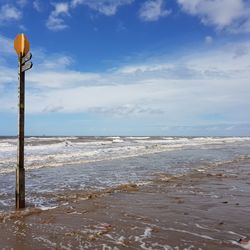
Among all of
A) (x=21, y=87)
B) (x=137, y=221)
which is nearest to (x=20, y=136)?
(x=21, y=87)

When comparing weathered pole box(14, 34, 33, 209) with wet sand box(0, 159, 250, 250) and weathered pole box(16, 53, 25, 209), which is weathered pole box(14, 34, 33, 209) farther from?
wet sand box(0, 159, 250, 250)

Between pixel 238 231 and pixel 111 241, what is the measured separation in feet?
7.02

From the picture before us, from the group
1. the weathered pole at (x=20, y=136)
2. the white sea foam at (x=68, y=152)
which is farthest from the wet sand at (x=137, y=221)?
the white sea foam at (x=68, y=152)

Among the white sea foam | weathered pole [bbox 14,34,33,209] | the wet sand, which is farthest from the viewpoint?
the white sea foam

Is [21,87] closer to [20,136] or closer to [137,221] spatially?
[20,136]

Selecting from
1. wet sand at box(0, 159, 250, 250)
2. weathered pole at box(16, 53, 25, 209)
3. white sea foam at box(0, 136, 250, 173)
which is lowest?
wet sand at box(0, 159, 250, 250)

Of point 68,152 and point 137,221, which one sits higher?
point 68,152

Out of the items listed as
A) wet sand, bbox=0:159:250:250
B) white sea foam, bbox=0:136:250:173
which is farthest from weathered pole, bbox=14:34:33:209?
white sea foam, bbox=0:136:250:173

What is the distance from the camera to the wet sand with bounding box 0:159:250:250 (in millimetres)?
5164

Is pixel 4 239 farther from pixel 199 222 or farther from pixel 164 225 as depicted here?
pixel 199 222

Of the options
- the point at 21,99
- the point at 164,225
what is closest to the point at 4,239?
the point at 164,225

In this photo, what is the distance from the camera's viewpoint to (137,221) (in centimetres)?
642

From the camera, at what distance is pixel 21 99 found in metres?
7.63

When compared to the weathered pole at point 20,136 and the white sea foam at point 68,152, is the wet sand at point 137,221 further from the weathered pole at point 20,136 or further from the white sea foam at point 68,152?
the white sea foam at point 68,152
